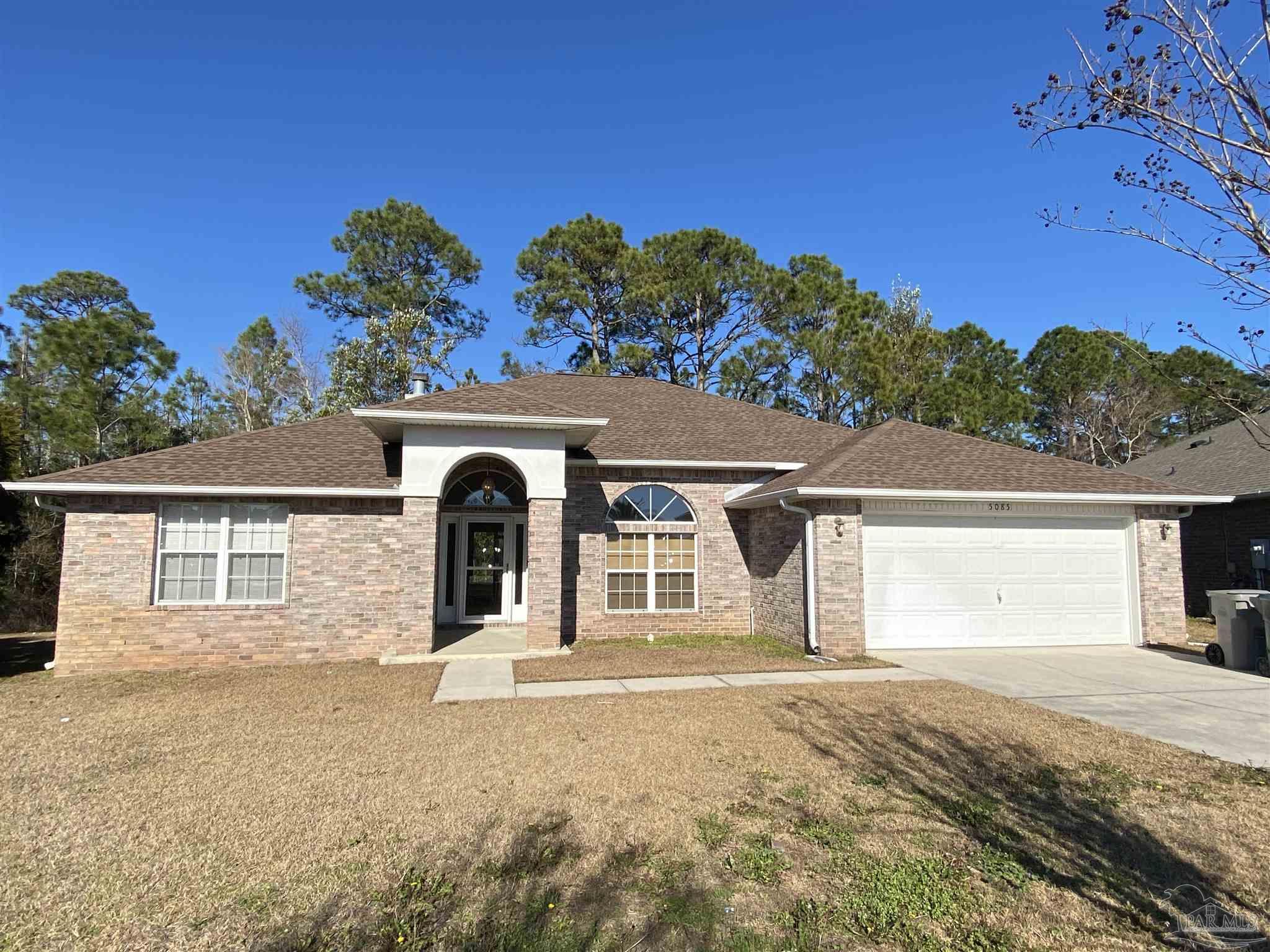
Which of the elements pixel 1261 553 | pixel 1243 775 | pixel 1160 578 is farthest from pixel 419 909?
pixel 1261 553

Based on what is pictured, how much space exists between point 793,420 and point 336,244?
23173 millimetres

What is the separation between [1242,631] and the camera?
9.93m

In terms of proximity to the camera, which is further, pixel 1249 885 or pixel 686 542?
pixel 686 542

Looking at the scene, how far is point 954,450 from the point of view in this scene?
1345 centimetres

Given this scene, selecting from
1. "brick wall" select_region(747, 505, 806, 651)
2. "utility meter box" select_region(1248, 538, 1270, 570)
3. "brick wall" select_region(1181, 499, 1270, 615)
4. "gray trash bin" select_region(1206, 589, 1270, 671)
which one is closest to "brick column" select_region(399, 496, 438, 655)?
"brick wall" select_region(747, 505, 806, 651)

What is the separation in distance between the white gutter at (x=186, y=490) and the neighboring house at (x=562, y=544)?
0.03 m

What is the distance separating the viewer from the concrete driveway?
Answer: 6.62m

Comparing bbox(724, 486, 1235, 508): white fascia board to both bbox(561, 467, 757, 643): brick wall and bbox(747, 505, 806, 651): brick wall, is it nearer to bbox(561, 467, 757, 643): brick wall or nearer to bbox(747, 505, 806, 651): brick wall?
bbox(747, 505, 806, 651): brick wall

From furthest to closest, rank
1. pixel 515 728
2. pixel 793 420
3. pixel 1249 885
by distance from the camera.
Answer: pixel 793 420
pixel 515 728
pixel 1249 885

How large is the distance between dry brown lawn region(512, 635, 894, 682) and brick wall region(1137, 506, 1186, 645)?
5.53 meters

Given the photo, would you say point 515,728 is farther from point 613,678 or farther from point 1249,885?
point 1249,885

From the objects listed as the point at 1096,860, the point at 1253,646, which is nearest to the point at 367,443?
the point at 1096,860

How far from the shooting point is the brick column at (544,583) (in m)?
11.5

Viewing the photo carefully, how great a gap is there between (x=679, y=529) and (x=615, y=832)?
9538 millimetres
